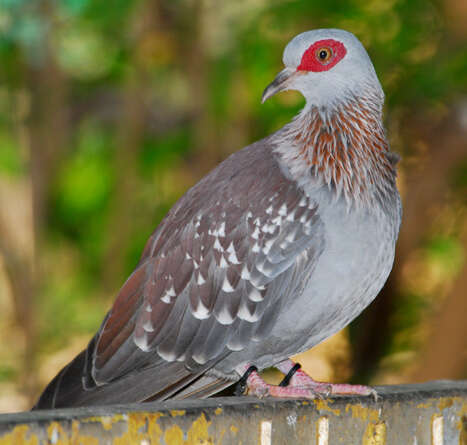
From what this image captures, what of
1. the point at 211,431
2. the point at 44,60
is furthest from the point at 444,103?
the point at 211,431

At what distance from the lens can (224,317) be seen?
2.83 metres

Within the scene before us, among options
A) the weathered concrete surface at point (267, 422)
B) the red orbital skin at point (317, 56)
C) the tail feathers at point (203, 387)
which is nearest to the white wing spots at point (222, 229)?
the tail feathers at point (203, 387)

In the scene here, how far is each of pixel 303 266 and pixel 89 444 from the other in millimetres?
1164

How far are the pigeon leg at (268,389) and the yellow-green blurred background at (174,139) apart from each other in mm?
2150

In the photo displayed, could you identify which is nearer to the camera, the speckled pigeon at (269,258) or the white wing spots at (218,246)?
the speckled pigeon at (269,258)

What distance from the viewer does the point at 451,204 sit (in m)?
5.43

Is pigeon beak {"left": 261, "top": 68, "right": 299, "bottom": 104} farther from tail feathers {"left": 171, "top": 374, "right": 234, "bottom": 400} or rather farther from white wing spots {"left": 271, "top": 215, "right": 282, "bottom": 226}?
tail feathers {"left": 171, "top": 374, "right": 234, "bottom": 400}

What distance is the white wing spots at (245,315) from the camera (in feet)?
9.11

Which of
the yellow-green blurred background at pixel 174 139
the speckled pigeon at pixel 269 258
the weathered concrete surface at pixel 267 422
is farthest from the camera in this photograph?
the yellow-green blurred background at pixel 174 139

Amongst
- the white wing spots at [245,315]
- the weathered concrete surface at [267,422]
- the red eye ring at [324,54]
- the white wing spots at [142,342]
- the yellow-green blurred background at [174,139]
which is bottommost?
the weathered concrete surface at [267,422]

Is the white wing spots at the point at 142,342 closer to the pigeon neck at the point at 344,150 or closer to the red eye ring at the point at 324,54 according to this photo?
the pigeon neck at the point at 344,150

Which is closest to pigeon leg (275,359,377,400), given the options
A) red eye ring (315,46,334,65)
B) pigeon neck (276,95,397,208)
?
pigeon neck (276,95,397,208)

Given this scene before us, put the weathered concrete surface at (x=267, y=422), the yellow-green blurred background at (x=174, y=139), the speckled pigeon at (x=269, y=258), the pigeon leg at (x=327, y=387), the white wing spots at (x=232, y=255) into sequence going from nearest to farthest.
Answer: the weathered concrete surface at (x=267, y=422) → the pigeon leg at (x=327, y=387) → the speckled pigeon at (x=269, y=258) → the white wing spots at (x=232, y=255) → the yellow-green blurred background at (x=174, y=139)

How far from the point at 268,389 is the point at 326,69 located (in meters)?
1.17
